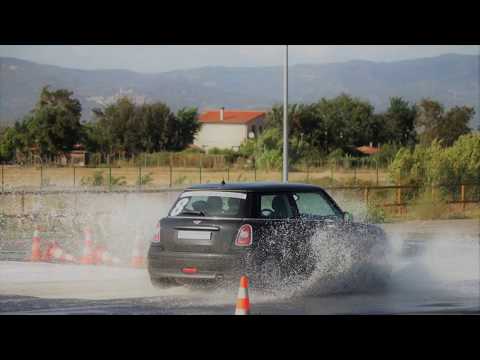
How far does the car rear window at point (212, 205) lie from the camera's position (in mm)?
13712

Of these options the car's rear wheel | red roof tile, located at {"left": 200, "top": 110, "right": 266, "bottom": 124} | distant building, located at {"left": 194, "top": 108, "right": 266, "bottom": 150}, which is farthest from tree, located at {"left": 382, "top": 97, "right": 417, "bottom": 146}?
the car's rear wheel

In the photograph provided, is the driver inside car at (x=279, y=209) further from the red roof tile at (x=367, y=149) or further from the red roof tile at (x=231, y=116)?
the red roof tile at (x=231, y=116)

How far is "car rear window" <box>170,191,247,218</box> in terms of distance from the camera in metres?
13.7

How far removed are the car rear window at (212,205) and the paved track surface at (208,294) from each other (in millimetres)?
984

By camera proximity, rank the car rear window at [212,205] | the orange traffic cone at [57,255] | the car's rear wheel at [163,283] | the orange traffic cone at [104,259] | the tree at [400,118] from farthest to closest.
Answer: the tree at [400,118] < the orange traffic cone at [57,255] < the orange traffic cone at [104,259] < the car's rear wheel at [163,283] < the car rear window at [212,205]

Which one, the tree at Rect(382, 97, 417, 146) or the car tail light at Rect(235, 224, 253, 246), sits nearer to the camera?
the car tail light at Rect(235, 224, 253, 246)

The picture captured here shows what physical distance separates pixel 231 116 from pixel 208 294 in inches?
5235

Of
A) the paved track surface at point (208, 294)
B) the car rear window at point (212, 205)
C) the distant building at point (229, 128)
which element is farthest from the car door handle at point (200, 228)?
the distant building at point (229, 128)

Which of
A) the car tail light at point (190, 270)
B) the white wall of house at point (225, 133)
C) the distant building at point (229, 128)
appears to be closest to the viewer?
the car tail light at point (190, 270)

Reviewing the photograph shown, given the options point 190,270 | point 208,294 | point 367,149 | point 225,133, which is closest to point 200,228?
point 190,270

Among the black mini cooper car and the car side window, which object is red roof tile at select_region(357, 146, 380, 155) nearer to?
the car side window

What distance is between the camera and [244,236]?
43.9 feet

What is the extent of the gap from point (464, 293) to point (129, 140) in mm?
84218
